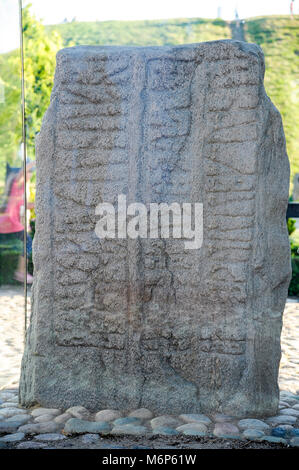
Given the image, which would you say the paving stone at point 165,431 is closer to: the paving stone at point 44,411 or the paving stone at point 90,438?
the paving stone at point 90,438

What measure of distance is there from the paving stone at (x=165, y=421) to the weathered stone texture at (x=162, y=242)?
0.21 ft

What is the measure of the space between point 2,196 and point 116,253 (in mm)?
1968

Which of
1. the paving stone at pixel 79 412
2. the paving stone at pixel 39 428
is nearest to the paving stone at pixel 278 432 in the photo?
the paving stone at pixel 79 412

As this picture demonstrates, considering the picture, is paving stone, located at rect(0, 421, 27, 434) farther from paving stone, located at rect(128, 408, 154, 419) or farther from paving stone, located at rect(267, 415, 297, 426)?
paving stone, located at rect(267, 415, 297, 426)

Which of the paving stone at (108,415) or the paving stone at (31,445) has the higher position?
the paving stone at (31,445)

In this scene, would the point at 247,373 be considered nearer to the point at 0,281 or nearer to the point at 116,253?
the point at 116,253

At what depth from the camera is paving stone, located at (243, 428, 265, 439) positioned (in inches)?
123

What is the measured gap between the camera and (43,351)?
3.61 m

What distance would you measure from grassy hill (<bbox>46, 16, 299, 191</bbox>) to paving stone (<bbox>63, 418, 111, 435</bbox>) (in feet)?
49.2

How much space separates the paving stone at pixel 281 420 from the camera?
3.37 m

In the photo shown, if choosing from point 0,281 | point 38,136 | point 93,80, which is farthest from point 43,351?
point 0,281

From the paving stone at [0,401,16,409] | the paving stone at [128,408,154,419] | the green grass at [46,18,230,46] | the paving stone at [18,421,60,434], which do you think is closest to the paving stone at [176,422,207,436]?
the paving stone at [128,408,154,419]
